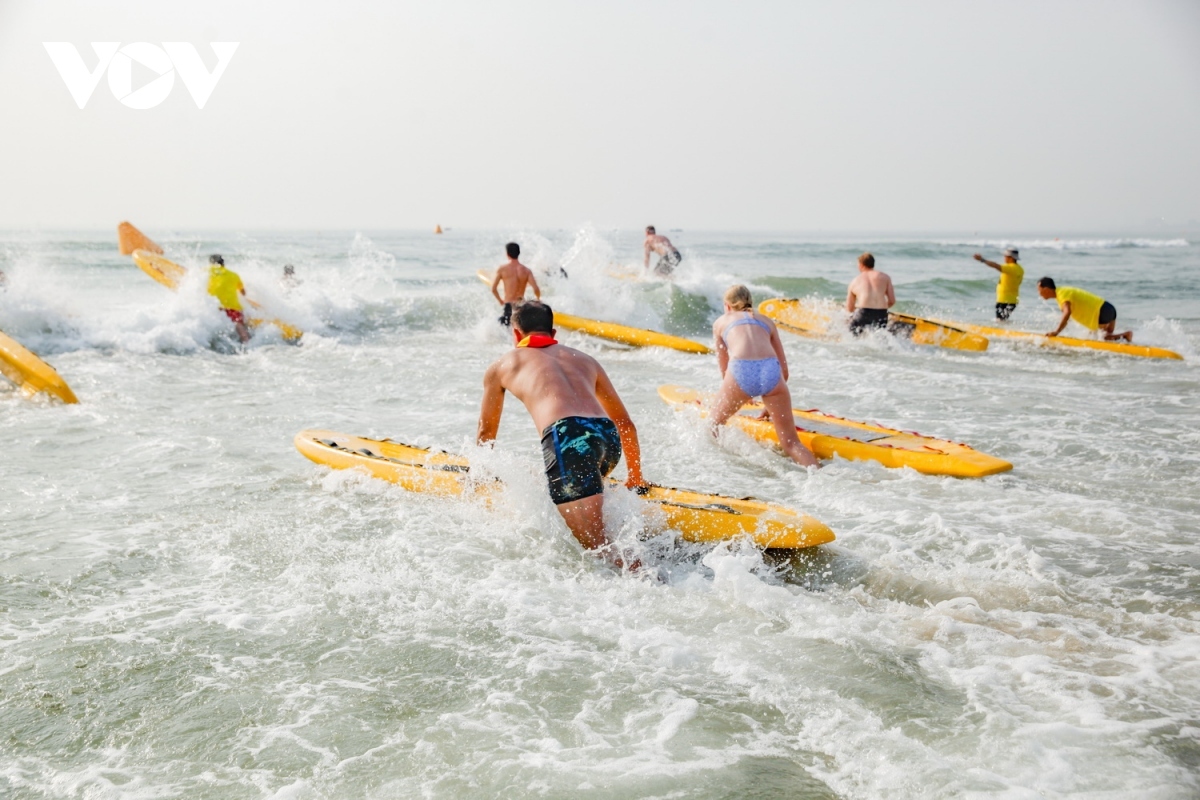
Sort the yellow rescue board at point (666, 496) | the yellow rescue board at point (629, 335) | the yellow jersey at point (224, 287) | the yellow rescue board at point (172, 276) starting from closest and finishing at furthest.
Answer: the yellow rescue board at point (666, 496) → the yellow rescue board at point (629, 335) → the yellow jersey at point (224, 287) → the yellow rescue board at point (172, 276)

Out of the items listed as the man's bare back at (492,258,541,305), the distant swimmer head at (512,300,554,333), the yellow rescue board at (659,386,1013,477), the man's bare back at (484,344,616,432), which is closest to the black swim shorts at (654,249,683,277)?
the man's bare back at (492,258,541,305)

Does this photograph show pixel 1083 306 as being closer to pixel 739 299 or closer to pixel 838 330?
pixel 838 330

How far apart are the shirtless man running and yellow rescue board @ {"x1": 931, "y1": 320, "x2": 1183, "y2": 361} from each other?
6391 millimetres

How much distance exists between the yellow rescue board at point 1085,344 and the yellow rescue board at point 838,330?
1.30 ft

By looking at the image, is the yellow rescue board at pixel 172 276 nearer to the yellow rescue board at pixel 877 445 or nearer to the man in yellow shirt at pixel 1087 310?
the yellow rescue board at pixel 877 445

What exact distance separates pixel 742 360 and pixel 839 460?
114 centimetres

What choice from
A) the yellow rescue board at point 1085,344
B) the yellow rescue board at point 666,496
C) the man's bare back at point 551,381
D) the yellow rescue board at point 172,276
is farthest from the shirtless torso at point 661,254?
the man's bare back at point 551,381

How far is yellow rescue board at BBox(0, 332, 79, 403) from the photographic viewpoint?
25.7 feet

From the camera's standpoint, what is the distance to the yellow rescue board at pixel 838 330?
39.3 ft

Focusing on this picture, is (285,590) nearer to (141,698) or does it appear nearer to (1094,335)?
(141,698)

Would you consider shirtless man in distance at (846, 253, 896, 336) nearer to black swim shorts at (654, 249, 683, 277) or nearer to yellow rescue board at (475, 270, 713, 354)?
yellow rescue board at (475, 270, 713, 354)

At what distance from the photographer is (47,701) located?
9.78ft

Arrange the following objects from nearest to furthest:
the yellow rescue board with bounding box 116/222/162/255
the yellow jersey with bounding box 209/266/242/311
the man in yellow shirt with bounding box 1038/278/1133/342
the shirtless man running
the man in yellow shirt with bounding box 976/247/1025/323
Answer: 1. the man in yellow shirt with bounding box 1038/278/1133/342
2. the yellow jersey with bounding box 209/266/242/311
3. the man in yellow shirt with bounding box 976/247/1025/323
4. the shirtless man running
5. the yellow rescue board with bounding box 116/222/162/255

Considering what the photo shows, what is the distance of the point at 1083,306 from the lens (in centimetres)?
1155
